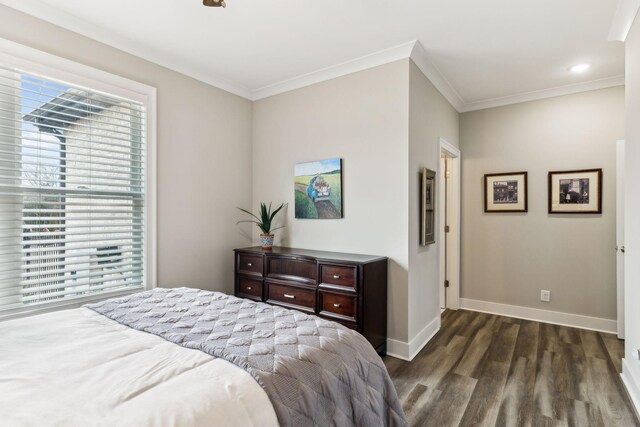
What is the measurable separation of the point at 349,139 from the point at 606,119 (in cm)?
265

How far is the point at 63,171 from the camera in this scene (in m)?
2.44

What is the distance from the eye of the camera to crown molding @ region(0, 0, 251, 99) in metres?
2.23

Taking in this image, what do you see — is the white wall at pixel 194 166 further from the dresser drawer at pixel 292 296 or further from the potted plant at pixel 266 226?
the dresser drawer at pixel 292 296

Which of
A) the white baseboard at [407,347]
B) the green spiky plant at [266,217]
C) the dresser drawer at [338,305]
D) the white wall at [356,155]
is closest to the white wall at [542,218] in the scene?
the white baseboard at [407,347]

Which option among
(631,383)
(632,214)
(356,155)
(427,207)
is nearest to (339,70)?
(356,155)

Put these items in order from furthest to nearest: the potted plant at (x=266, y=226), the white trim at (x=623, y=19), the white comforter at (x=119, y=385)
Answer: the potted plant at (x=266, y=226), the white trim at (x=623, y=19), the white comforter at (x=119, y=385)

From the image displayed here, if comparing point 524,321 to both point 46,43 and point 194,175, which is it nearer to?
point 194,175

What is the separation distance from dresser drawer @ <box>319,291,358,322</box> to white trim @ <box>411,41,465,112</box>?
81.3 inches

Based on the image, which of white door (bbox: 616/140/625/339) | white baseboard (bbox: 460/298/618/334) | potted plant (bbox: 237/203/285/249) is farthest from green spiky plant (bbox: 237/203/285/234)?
white door (bbox: 616/140/625/339)

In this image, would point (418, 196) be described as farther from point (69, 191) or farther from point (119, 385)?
point (69, 191)

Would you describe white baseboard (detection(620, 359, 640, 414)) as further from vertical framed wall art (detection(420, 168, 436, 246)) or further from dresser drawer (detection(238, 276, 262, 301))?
dresser drawer (detection(238, 276, 262, 301))

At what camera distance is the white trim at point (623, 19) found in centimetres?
219

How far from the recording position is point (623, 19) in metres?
2.35

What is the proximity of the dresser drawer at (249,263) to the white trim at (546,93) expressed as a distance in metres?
3.09
